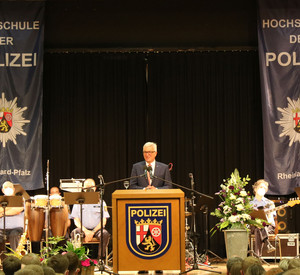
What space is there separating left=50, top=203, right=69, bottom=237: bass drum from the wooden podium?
3.28 m

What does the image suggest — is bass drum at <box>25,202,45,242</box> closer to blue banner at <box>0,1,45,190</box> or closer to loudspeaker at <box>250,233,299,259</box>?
blue banner at <box>0,1,45,190</box>

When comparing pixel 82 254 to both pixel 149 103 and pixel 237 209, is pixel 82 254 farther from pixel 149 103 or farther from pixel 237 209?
pixel 149 103

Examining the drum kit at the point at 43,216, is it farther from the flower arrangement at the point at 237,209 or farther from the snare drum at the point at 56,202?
the flower arrangement at the point at 237,209

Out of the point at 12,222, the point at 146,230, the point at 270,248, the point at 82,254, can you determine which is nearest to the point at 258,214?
the point at 270,248

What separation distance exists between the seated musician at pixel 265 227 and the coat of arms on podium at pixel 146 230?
2.91 meters

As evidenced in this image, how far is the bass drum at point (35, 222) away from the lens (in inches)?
345

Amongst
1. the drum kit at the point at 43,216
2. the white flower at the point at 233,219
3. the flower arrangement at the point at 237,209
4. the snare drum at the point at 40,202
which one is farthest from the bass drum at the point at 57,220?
the white flower at the point at 233,219

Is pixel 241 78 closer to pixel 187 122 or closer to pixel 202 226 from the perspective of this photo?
pixel 187 122

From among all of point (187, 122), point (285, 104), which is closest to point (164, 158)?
point (187, 122)

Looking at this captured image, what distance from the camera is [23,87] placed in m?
9.76

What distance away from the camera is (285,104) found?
32.0 ft

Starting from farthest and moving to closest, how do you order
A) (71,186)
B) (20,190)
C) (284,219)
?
(284,219)
(20,190)
(71,186)

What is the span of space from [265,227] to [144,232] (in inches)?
138

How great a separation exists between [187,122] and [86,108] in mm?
1824
